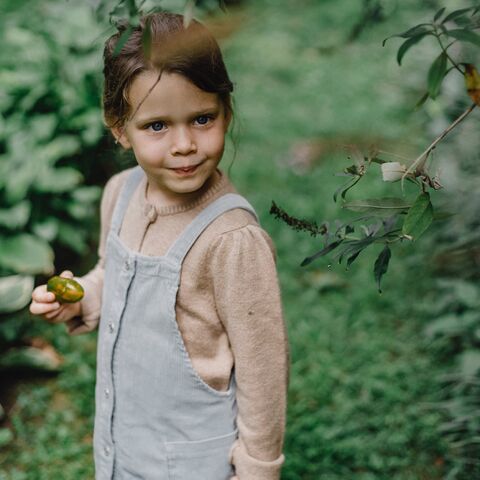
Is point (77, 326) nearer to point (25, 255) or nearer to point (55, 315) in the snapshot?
point (55, 315)

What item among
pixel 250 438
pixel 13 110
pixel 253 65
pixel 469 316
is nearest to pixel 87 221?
pixel 13 110

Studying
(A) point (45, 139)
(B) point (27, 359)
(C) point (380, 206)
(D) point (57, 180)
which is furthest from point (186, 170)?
(A) point (45, 139)

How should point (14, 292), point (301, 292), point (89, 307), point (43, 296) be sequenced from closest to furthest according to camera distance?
1. point (43, 296)
2. point (89, 307)
3. point (14, 292)
4. point (301, 292)

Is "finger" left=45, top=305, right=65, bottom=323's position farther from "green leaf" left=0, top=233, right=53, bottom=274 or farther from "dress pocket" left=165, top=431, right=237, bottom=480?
"green leaf" left=0, top=233, right=53, bottom=274

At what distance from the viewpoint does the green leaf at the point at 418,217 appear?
132cm

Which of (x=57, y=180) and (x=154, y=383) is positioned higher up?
(x=154, y=383)

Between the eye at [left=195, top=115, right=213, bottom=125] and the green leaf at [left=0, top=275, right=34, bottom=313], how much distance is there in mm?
1542

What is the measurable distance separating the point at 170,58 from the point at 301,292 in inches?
90.5

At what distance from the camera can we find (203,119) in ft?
5.32

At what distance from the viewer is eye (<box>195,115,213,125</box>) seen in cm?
162

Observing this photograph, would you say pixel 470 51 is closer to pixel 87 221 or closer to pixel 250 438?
pixel 87 221

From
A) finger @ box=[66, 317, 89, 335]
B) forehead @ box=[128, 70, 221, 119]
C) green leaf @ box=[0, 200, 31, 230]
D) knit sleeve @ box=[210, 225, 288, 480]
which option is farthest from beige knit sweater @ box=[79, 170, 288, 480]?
green leaf @ box=[0, 200, 31, 230]

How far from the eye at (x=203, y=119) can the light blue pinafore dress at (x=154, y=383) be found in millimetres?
198

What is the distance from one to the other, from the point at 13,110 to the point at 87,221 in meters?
0.66
